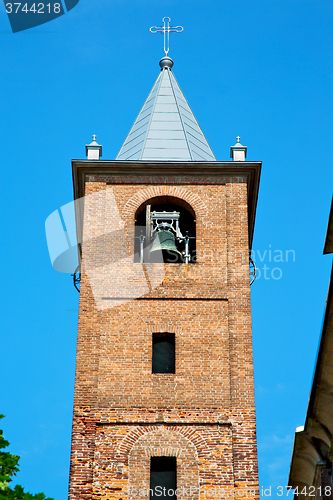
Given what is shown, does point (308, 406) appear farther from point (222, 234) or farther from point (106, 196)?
point (106, 196)

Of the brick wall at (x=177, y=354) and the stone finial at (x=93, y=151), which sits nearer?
the brick wall at (x=177, y=354)

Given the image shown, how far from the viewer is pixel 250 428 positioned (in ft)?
69.4

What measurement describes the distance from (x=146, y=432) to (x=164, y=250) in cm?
485

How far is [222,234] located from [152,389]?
15.9ft

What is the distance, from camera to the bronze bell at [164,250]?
77.6 ft

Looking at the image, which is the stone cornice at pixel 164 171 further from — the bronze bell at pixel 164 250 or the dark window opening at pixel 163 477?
the dark window opening at pixel 163 477

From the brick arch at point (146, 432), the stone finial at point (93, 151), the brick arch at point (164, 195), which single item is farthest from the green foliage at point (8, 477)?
the stone finial at point (93, 151)

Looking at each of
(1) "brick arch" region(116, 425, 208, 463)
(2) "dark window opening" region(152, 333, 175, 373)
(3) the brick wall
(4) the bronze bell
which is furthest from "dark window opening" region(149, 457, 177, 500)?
(4) the bronze bell

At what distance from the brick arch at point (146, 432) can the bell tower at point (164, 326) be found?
0.02 meters

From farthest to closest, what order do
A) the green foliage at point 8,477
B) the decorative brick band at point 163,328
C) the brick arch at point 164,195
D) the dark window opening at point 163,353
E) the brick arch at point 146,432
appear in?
the brick arch at point 164,195
the decorative brick band at point 163,328
the dark window opening at point 163,353
the brick arch at point 146,432
the green foliage at point 8,477

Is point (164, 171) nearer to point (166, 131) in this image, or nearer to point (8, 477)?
point (166, 131)

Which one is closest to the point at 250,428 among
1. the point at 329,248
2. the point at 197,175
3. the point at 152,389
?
the point at 152,389

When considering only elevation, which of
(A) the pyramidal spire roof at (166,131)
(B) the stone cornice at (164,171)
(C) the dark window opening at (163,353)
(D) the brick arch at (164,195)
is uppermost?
(A) the pyramidal spire roof at (166,131)

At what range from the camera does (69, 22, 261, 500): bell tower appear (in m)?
20.5
